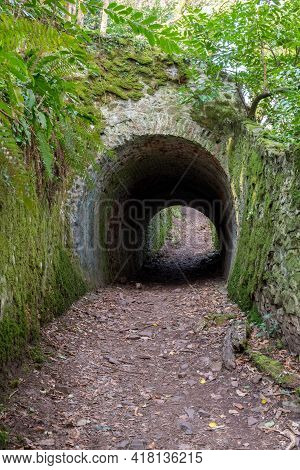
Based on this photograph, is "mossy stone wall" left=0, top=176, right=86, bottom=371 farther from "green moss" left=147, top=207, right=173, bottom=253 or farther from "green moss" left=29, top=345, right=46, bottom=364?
"green moss" left=147, top=207, right=173, bottom=253

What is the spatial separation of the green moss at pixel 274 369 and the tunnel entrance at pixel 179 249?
21.8 feet

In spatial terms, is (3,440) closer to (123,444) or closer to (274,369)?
(123,444)

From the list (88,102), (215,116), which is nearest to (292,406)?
(215,116)

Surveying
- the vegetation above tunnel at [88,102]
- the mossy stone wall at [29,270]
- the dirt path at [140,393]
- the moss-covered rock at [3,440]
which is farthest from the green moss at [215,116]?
the moss-covered rock at [3,440]

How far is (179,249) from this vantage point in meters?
21.0

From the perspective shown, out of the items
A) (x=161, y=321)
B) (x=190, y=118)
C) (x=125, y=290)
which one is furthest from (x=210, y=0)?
(x=161, y=321)

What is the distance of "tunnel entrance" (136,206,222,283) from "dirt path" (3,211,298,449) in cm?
560

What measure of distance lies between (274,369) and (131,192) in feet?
24.2

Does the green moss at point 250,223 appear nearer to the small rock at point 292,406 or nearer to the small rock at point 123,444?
the small rock at point 292,406

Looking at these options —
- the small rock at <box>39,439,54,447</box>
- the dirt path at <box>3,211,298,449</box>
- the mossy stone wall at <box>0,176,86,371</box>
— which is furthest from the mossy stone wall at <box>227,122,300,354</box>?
the mossy stone wall at <box>0,176,86,371</box>

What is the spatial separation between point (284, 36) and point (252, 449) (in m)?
5.54

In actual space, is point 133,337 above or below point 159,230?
below

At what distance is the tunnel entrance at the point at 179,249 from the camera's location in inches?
486

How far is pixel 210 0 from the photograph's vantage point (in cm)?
1284
